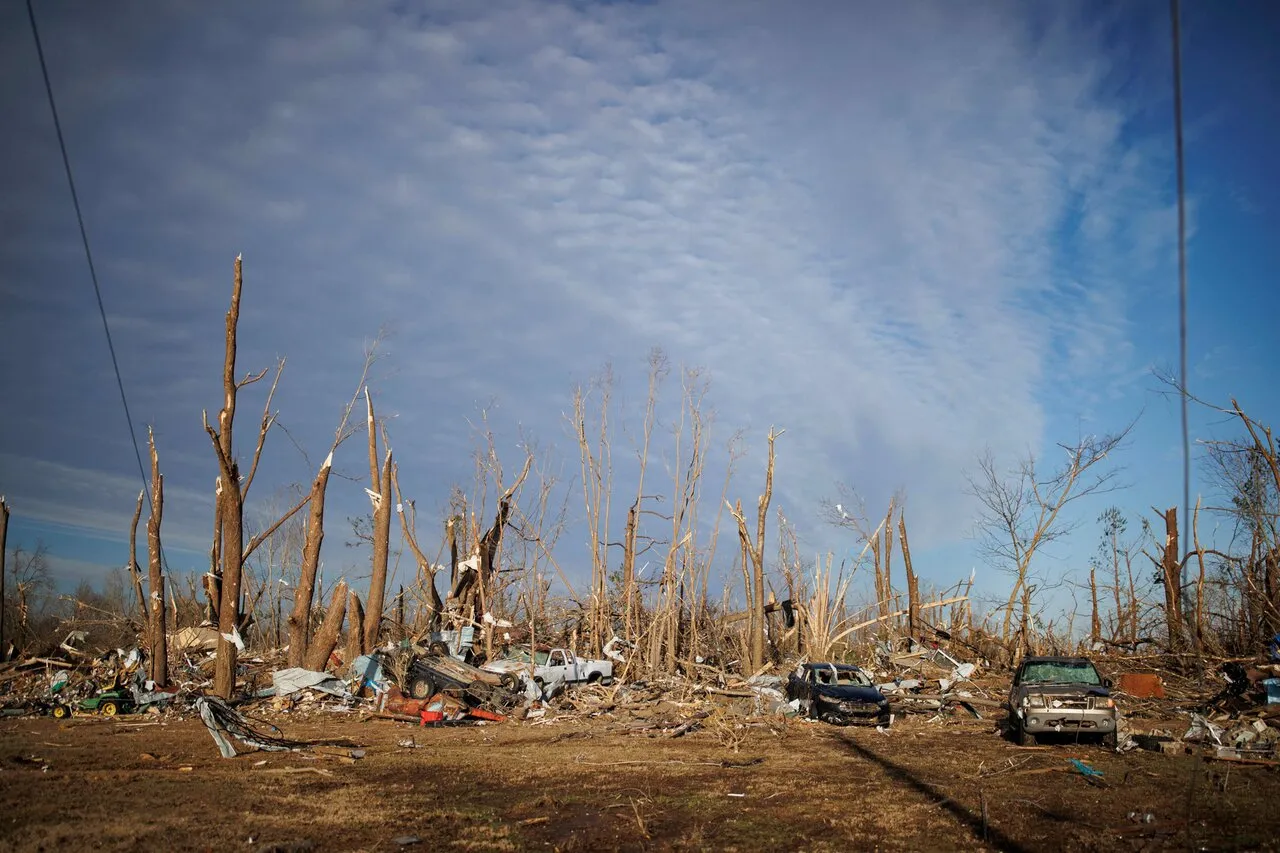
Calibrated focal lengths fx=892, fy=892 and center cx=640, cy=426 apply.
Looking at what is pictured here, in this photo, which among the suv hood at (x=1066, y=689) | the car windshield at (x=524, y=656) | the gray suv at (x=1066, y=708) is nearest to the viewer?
the gray suv at (x=1066, y=708)

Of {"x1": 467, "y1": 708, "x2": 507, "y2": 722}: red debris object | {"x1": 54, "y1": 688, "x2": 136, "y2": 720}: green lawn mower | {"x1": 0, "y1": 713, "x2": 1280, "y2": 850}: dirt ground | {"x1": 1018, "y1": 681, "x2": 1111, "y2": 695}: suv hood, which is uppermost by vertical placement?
{"x1": 1018, "y1": 681, "x2": 1111, "y2": 695}: suv hood

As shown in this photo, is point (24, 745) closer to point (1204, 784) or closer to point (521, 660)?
point (521, 660)

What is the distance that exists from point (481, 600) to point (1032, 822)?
79.1ft

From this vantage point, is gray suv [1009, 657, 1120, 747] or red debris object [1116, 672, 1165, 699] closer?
gray suv [1009, 657, 1120, 747]

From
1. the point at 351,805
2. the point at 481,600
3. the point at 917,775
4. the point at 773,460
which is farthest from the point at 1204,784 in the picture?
the point at 481,600

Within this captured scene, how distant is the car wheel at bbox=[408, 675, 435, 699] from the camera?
83.1 ft

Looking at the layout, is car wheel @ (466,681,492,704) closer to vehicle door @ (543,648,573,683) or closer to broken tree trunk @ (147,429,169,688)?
vehicle door @ (543,648,573,683)

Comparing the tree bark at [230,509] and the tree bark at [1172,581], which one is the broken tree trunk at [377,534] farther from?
the tree bark at [1172,581]

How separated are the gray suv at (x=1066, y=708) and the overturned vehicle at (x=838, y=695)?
16.5 feet

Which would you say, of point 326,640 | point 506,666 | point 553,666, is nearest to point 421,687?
point 506,666

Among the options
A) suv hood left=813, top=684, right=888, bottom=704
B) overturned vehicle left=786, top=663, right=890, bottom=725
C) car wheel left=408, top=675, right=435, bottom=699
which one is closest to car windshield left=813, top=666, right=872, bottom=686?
overturned vehicle left=786, top=663, right=890, bottom=725

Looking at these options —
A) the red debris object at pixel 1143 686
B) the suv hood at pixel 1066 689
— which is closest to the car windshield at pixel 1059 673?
the suv hood at pixel 1066 689

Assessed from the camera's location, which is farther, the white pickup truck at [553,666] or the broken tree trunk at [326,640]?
the broken tree trunk at [326,640]

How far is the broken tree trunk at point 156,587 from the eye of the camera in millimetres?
25969
